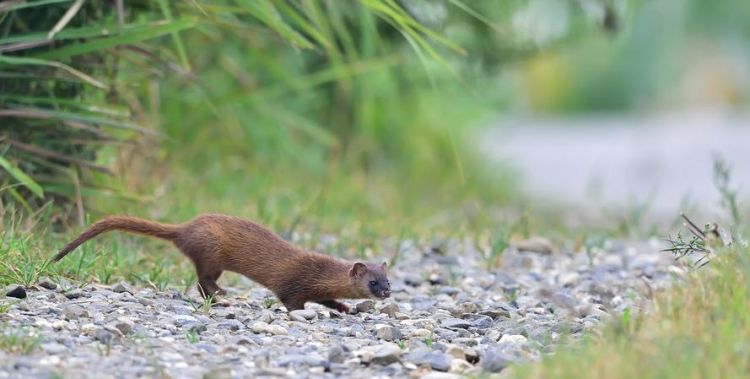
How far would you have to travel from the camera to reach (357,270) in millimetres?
5086

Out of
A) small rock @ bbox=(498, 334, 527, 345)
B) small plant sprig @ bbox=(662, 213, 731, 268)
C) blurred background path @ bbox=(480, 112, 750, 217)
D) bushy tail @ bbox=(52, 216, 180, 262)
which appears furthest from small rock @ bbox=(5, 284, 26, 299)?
blurred background path @ bbox=(480, 112, 750, 217)

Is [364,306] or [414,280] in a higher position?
[414,280]

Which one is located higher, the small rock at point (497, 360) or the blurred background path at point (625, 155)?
the blurred background path at point (625, 155)

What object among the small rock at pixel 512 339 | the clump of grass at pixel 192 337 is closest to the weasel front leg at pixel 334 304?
the small rock at pixel 512 339

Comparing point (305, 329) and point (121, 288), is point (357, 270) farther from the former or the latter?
point (121, 288)

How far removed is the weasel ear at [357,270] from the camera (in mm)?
5055

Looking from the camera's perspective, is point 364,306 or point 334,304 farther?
point 334,304

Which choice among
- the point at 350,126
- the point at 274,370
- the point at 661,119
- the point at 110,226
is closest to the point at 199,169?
the point at 350,126

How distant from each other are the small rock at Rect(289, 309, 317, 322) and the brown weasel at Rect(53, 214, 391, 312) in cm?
15

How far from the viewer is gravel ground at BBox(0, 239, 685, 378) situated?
3.85 m

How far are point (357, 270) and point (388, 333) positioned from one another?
0.66 metres

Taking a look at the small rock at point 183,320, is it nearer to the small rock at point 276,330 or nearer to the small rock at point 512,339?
the small rock at point 276,330

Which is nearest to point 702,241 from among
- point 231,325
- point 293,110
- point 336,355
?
point 336,355

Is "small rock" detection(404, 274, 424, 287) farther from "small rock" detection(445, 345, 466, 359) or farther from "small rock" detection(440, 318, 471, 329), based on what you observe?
"small rock" detection(445, 345, 466, 359)
